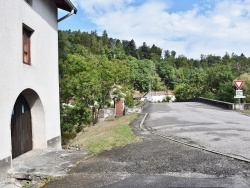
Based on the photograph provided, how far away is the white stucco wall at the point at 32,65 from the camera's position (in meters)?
7.84

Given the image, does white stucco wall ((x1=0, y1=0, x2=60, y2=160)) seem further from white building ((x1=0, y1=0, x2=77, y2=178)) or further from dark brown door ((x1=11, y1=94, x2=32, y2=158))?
dark brown door ((x1=11, y1=94, x2=32, y2=158))

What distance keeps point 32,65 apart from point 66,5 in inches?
144

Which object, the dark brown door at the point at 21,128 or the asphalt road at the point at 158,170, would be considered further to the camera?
the dark brown door at the point at 21,128

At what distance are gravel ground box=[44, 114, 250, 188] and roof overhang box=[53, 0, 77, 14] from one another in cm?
600

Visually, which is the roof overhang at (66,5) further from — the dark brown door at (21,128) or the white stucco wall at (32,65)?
the dark brown door at (21,128)

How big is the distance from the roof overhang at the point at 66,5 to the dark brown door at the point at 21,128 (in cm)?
405

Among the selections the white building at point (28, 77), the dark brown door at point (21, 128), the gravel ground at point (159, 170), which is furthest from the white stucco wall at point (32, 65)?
the gravel ground at point (159, 170)

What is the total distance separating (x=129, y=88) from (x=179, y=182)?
24416 millimetres

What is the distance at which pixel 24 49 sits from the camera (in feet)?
32.3

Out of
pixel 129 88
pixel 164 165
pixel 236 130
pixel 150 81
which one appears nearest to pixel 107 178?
pixel 164 165

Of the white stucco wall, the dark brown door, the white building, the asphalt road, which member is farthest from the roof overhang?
the asphalt road

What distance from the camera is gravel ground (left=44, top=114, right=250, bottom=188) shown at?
632 cm

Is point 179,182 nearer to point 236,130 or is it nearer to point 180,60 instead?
point 236,130

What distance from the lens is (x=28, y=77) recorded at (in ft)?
31.0
